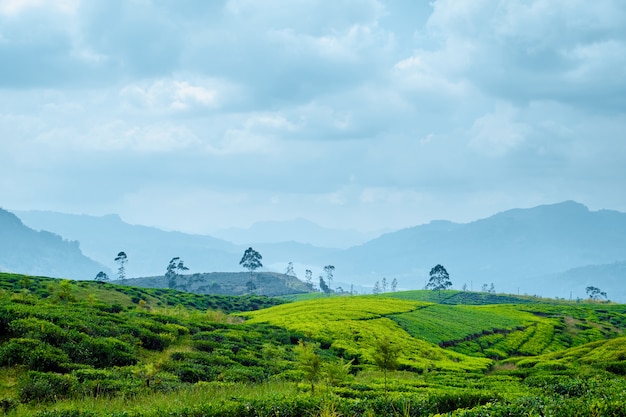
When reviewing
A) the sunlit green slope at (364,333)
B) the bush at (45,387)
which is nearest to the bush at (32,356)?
the bush at (45,387)

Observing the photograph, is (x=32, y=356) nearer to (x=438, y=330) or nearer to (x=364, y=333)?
(x=364, y=333)

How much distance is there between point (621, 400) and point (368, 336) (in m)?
38.6

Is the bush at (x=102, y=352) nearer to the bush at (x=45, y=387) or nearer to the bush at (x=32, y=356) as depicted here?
the bush at (x=32, y=356)

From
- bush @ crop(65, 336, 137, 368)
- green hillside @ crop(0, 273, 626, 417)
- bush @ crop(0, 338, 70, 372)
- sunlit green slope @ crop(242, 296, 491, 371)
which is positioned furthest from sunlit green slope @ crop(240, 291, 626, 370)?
bush @ crop(0, 338, 70, 372)

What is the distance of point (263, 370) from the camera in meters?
27.9

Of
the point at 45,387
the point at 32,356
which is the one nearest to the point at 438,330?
the point at 32,356

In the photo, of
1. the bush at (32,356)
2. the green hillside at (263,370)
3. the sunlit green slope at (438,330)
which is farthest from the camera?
the sunlit green slope at (438,330)

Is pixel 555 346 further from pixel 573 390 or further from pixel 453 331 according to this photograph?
pixel 573 390

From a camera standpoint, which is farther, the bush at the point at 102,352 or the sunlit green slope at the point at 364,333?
the sunlit green slope at the point at 364,333

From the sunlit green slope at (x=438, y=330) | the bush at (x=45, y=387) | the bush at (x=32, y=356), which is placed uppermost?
the bush at (x=32, y=356)

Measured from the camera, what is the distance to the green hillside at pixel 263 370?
14.9 metres

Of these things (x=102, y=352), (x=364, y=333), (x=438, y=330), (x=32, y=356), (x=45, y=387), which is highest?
(x=32, y=356)

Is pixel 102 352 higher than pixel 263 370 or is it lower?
higher

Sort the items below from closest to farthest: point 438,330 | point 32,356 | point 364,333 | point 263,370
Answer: point 32,356 < point 263,370 < point 364,333 < point 438,330
